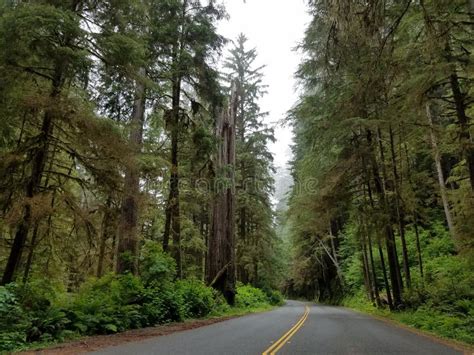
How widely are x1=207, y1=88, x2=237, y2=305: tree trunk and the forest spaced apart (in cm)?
8

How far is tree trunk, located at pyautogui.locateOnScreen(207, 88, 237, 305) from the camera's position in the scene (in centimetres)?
2034

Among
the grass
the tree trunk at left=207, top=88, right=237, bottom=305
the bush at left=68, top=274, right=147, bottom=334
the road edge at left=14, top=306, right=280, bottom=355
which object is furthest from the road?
the tree trunk at left=207, top=88, right=237, bottom=305

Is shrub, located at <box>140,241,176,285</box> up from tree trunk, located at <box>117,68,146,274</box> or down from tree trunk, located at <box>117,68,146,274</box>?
down

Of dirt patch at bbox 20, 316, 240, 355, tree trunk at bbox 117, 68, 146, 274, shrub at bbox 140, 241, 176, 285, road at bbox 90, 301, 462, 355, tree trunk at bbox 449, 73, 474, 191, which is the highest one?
tree trunk at bbox 449, 73, 474, 191

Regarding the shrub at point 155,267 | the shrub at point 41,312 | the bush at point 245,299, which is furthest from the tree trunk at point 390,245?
the shrub at point 41,312

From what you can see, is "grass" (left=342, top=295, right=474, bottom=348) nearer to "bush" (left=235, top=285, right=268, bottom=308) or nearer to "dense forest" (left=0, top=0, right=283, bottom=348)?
"dense forest" (left=0, top=0, right=283, bottom=348)

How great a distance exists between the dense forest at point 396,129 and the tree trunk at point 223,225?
358cm

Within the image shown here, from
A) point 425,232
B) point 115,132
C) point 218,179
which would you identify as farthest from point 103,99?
point 425,232

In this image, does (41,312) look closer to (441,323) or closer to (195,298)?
(195,298)

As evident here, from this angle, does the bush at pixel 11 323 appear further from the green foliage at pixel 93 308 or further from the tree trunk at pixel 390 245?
the tree trunk at pixel 390 245

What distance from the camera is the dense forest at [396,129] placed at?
8703mm

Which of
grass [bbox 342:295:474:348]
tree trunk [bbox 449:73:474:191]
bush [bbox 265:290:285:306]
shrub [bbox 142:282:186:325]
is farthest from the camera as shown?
bush [bbox 265:290:285:306]

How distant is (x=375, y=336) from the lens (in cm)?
1006

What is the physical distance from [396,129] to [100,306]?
1150 cm
